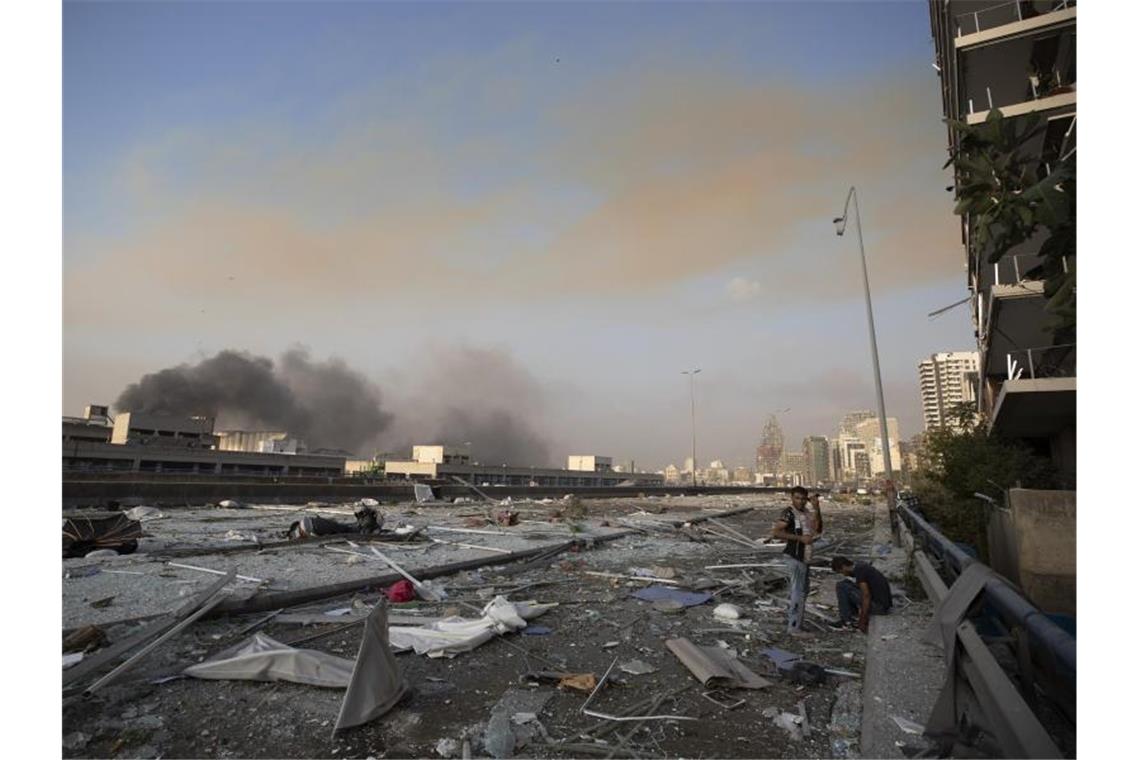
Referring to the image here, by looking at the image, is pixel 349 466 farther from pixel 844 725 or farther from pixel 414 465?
pixel 844 725

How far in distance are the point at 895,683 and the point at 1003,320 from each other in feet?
60.2

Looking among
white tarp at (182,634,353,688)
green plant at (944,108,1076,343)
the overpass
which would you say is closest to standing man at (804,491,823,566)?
green plant at (944,108,1076,343)

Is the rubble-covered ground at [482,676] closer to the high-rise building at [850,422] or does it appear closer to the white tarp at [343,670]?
the white tarp at [343,670]

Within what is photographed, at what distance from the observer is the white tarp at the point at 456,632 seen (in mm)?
5895

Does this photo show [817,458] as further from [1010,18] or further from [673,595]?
[673,595]

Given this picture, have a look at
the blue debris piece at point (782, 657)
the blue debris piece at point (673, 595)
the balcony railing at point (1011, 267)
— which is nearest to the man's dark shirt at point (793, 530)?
the blue debris piece at point (782, 657)

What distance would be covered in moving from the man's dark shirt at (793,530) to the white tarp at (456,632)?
3.45 meters

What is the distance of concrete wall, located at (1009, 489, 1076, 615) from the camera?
6.85 m

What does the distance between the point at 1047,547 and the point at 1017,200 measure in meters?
4.90

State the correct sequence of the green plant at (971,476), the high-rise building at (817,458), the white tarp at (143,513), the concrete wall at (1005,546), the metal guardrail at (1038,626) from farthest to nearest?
1. the high-rise building at (817,458)
2. the white tarp at (143,513)
3. the green plant at (971,476)
4. the concrete wall at (1005,546)
5. the metal guardrail at (1038,626)

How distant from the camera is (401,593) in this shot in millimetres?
8250

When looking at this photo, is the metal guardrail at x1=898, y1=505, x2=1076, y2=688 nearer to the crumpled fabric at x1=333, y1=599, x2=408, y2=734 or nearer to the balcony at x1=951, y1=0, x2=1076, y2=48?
the crumpled fabric at x1=333, y1=599, x2=408, y2=734

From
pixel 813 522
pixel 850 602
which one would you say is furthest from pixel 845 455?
pixel 813 522

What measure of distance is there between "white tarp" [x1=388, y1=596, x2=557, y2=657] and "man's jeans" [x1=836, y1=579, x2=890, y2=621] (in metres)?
4.13
